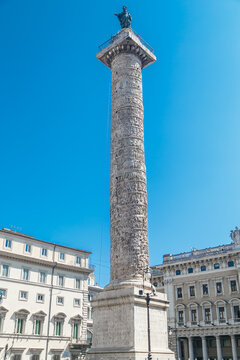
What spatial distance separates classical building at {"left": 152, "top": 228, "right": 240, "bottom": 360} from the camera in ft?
116

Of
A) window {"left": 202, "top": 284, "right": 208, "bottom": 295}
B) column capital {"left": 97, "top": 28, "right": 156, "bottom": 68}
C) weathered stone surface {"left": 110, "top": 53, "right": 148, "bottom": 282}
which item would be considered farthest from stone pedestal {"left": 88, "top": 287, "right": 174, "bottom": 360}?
window {"left": 202, "top": 284, "right": 208, "bottom": 295}

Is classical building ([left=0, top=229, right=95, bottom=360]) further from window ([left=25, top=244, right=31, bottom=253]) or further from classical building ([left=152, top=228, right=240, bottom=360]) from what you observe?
classical building ([left=152, top=228, right=240, bottom=360])

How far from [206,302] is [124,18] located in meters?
27.5

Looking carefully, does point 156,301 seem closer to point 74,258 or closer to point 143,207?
point 143,207

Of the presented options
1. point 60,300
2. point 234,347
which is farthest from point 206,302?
point 60,300

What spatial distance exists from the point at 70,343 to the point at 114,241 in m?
16.2

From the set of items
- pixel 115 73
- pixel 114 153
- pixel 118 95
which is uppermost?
pixel 115 73

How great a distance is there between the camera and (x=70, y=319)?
97.2 ft

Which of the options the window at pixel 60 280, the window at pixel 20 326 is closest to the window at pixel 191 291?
the window at pixel 60 280

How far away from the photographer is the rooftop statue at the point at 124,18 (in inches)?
847

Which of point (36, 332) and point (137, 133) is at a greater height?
point (137, 133)

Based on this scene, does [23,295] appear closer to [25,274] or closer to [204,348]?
[25,274]

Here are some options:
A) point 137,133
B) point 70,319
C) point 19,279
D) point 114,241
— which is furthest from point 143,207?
point 70,319

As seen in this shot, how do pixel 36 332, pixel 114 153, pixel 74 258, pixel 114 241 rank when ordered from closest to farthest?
pixel 114 241
pixel 114 153
pixel 36 332
pixel 74 258
